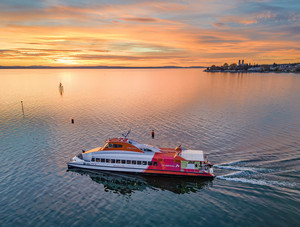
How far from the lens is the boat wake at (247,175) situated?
98.0 ft

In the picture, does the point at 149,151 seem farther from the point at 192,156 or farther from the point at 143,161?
the point at 192,156

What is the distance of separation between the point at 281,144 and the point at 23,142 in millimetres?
59337

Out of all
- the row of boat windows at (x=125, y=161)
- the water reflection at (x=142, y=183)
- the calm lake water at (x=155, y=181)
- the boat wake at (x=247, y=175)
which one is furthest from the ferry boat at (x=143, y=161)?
the boat wake at (x=247, y=175)

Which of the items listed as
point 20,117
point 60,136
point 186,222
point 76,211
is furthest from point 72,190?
point 20,117

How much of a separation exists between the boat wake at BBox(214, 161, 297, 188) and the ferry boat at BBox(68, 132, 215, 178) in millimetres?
3102

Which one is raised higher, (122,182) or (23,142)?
(23,142)

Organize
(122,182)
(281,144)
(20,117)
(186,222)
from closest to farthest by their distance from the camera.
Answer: (186,222) → (122,182) → (281,144) → (20,117)

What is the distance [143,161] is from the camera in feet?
114

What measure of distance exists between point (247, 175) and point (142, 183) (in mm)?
17170

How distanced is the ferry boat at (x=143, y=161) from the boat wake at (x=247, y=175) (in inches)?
122

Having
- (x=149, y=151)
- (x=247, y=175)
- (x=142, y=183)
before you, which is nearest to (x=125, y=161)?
(x=149, y=151)

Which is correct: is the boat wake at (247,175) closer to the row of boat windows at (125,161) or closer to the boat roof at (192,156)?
the boat roof at (192,156)

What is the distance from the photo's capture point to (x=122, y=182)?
33156 mm

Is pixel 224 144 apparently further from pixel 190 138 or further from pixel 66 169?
pixel 66 169
